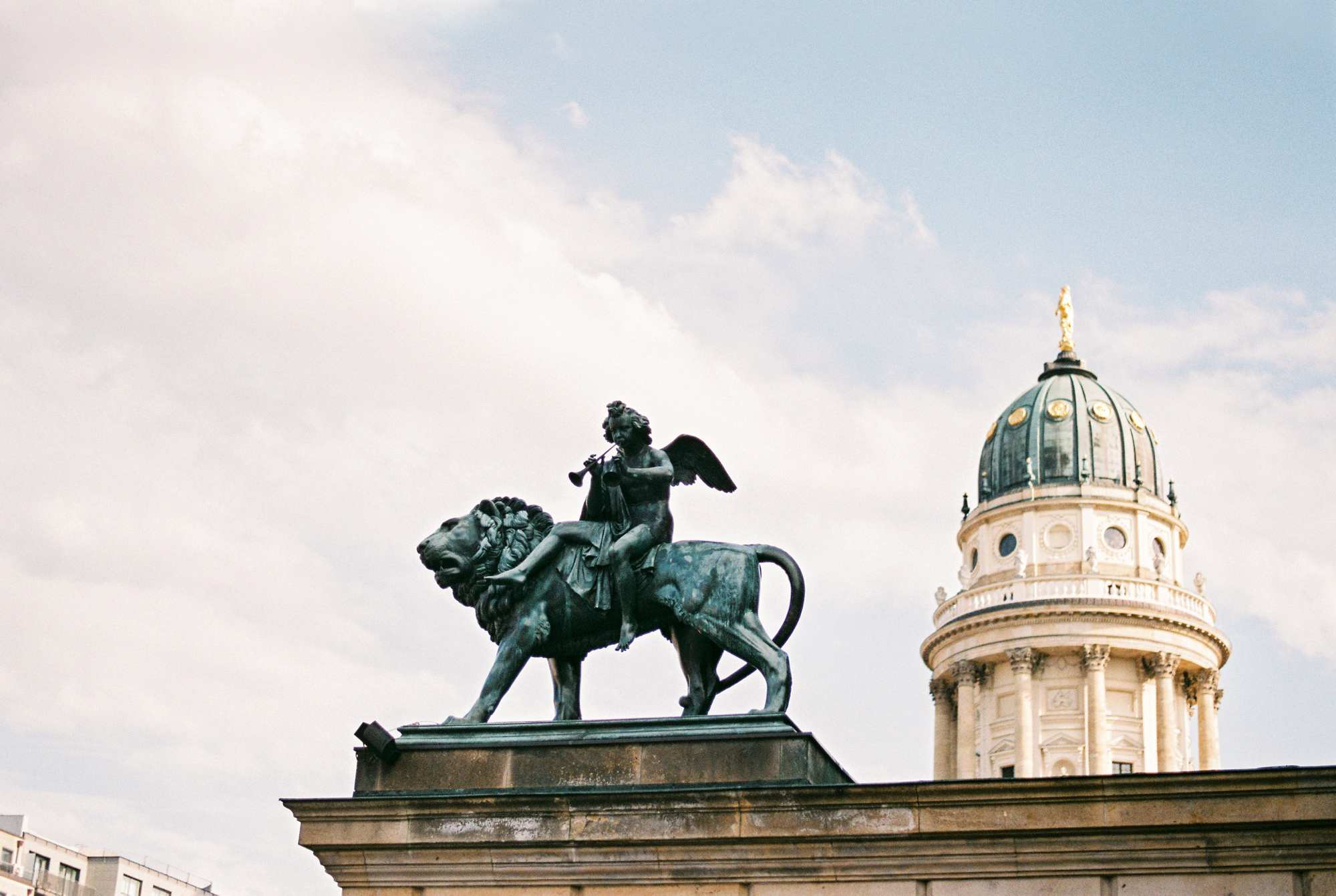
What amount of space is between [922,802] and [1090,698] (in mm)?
80373

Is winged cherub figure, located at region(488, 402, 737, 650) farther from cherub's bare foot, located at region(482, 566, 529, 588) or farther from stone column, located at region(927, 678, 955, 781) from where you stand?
stone column, located at region(927, 678, 955, 781)

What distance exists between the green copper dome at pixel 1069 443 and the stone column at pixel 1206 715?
9543 mm

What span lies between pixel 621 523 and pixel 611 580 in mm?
611

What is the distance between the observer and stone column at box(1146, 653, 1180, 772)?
95.9 m

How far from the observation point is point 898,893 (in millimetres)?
17094

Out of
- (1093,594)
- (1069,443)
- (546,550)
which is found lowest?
(546,550)

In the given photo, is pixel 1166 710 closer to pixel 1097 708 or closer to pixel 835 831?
pixel 1097 708

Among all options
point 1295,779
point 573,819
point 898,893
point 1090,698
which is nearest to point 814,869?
point 898,893

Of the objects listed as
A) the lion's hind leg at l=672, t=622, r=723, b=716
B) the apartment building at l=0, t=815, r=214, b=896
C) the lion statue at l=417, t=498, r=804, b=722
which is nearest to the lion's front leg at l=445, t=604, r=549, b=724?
the lion statue at l=417, t=498, r=804, b=722

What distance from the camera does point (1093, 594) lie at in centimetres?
9681

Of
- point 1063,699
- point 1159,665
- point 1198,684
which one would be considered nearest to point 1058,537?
point 1159,665

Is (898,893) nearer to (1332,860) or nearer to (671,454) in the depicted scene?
(1332,860)

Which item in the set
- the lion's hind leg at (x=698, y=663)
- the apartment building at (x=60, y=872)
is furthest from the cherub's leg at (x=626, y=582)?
the apartment building at (x=60, y=872)

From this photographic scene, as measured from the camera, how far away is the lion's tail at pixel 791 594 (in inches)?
773
